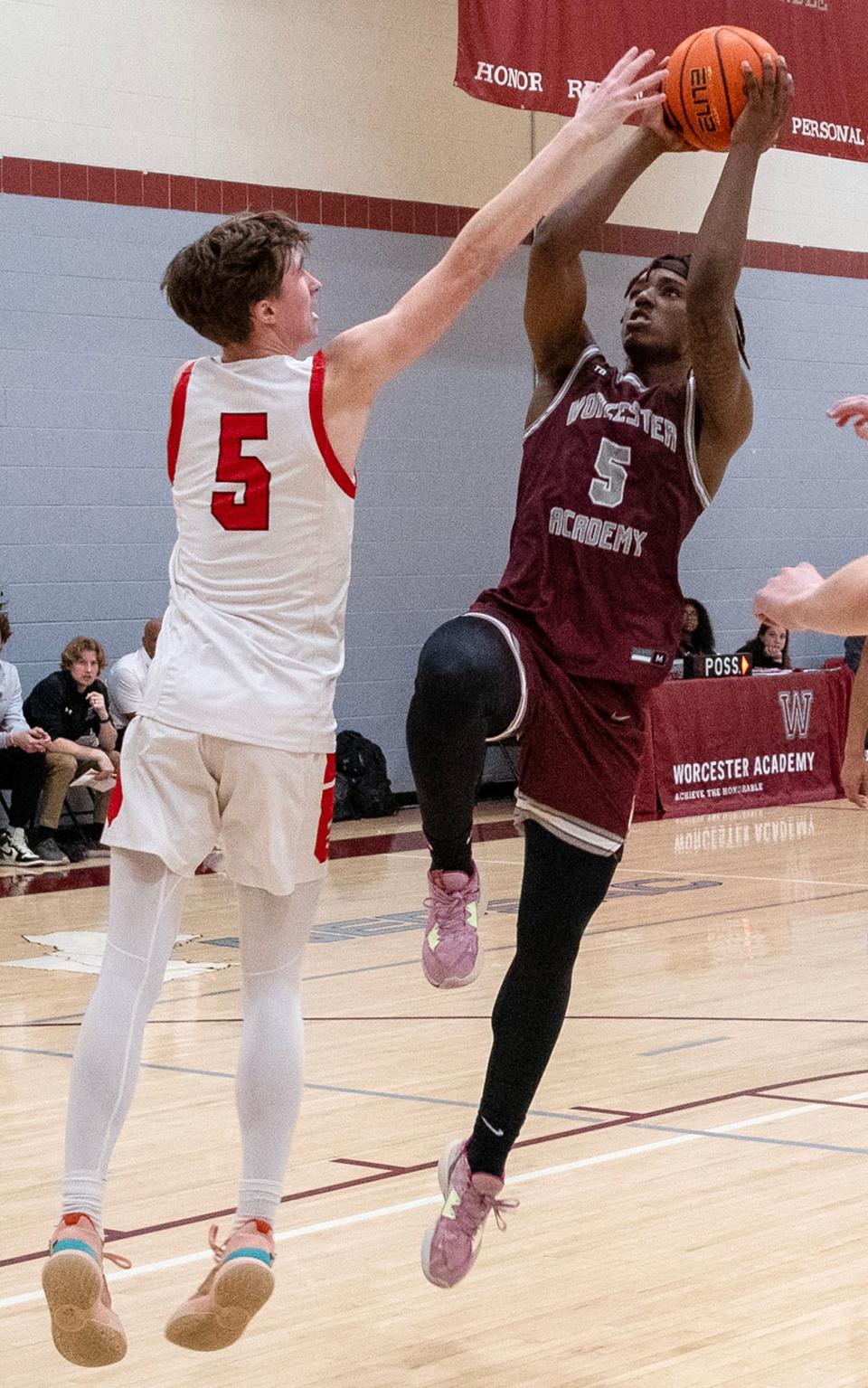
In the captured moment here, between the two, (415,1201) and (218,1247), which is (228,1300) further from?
(415,1201)

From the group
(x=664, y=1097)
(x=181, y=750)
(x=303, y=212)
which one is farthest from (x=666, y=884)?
(x=181, y=750)

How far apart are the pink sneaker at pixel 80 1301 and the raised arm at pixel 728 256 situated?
1991mm

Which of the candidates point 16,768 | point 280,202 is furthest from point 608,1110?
point 280,202

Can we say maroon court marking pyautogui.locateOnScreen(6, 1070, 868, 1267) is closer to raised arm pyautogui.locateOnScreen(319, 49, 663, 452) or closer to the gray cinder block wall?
raised arm pyautogui.locateOnScreen(319, 49, 663, 452)

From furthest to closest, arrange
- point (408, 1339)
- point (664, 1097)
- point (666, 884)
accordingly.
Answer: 1. point (666, 884)
2. point (664, 1097)
3. point (408, 1339)

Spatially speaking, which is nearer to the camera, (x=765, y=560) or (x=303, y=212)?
(x=303, y=212)

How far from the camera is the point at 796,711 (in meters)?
13.5

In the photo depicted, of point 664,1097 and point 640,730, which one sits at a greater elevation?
point 640,730

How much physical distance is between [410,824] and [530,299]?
8.75 meters

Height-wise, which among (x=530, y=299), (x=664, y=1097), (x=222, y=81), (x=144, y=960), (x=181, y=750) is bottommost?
(x=664, y=1097)

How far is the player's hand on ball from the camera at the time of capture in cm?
349

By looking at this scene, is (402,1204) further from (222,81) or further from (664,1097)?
(222,81)

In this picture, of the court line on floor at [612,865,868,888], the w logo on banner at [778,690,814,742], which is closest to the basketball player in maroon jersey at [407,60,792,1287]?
the court line on floor at [612,865,868,888]

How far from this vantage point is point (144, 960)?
9.93 feet
